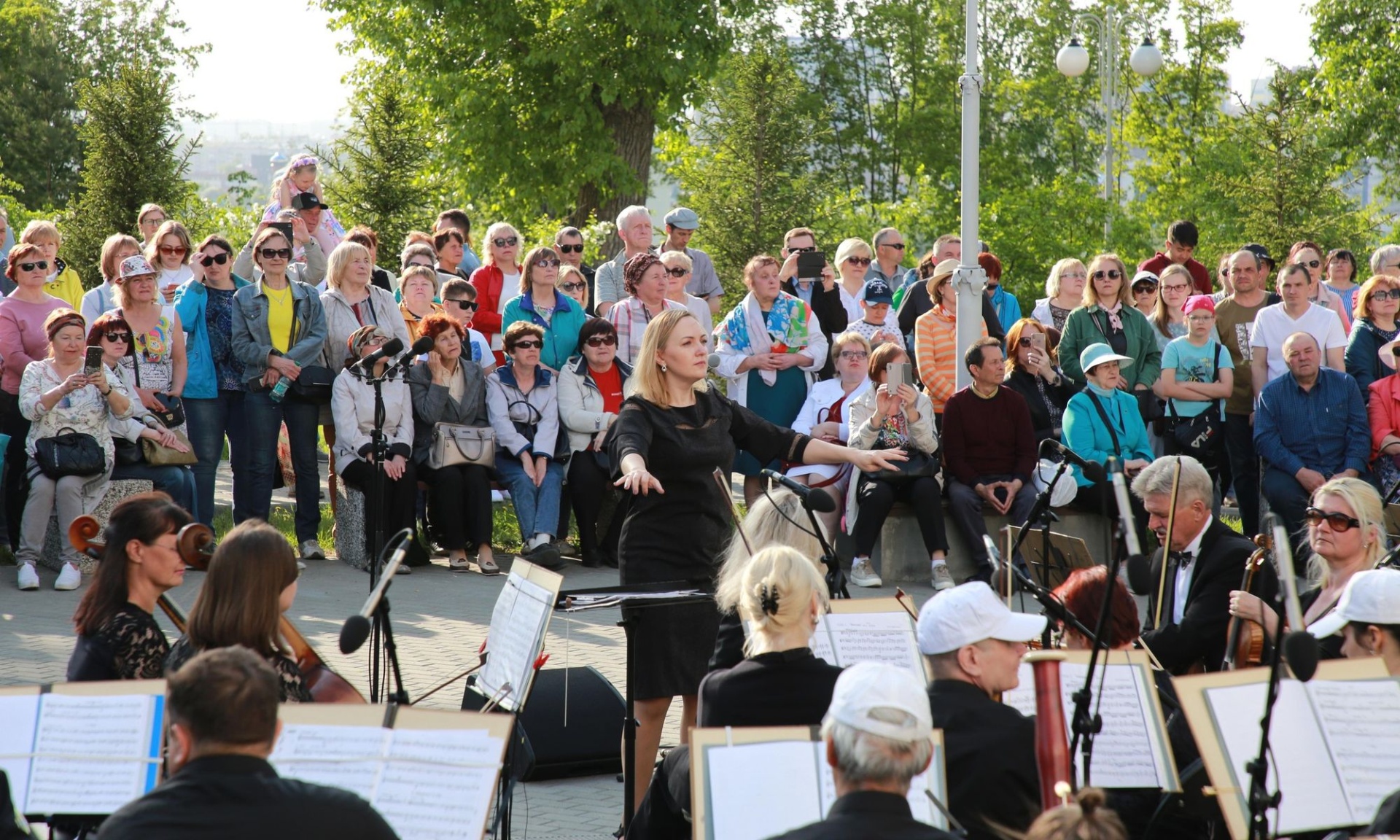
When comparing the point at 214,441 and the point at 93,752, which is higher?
the point at 214,441

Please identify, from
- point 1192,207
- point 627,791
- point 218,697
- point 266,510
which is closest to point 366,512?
point 266,510

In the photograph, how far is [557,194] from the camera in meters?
25.9

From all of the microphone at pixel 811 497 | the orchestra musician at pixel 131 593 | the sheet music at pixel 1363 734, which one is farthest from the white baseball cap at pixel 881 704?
the orchestra musician at pixel 131 593

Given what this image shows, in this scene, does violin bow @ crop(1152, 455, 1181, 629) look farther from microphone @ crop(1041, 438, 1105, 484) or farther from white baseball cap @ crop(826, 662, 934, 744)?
white baseball cap @ crop(826, 662, 934, 744)

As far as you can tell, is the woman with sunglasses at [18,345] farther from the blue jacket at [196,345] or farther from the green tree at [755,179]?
the green tree at [755,179]

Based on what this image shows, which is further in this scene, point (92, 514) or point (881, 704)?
point (92, 514)

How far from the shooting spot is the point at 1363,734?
13.5ft

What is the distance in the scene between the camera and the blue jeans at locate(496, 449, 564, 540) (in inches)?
434

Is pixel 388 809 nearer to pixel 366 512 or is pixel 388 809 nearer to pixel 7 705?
pixel 7 705

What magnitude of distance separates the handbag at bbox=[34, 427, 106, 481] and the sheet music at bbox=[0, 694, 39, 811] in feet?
19.8

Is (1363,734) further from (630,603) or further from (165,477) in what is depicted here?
(165,477)

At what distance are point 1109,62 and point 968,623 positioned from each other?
126 feet

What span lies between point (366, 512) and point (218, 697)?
7612 millimetres

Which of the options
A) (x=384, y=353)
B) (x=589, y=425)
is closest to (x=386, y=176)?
(x=589, y=425)
